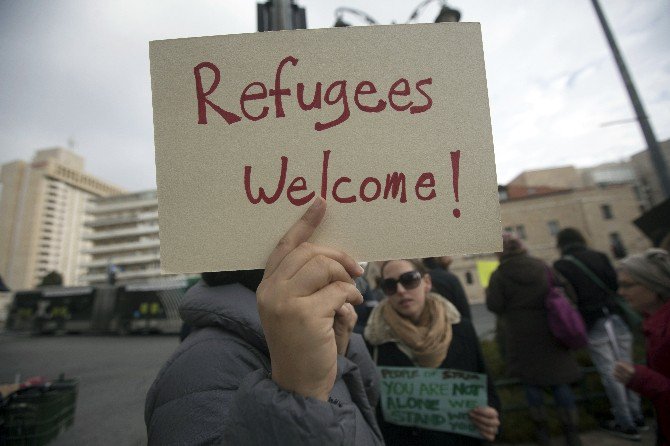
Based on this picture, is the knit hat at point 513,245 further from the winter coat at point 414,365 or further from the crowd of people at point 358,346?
the winter coat at point 414,365

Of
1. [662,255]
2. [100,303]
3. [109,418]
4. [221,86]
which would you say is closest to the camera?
[221,86]

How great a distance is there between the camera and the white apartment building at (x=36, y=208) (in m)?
85.4

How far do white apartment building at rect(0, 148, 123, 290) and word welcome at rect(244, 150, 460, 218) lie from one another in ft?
330

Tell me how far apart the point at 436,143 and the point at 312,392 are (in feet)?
2.10

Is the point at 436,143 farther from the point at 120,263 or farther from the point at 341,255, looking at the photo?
the point at 120,263

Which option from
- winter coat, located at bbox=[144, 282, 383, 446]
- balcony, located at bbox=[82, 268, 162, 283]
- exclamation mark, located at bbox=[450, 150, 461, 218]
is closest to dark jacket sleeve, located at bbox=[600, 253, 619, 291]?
winter coat, located at bbox=[144, 282, 383, 446]

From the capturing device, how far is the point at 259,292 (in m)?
A: 0.68

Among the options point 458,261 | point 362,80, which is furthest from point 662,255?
point 458,261

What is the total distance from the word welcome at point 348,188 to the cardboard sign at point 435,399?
1.32 metres

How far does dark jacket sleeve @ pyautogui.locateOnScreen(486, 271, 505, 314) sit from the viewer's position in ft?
10.5

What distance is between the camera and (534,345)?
9.85 feet

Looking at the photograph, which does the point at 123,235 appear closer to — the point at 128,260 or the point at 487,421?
the point at 128,260

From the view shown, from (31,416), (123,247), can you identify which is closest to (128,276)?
(123,247)

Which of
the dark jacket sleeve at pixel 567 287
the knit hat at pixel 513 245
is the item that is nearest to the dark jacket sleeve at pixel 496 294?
the knit hat at pixel 513 245
